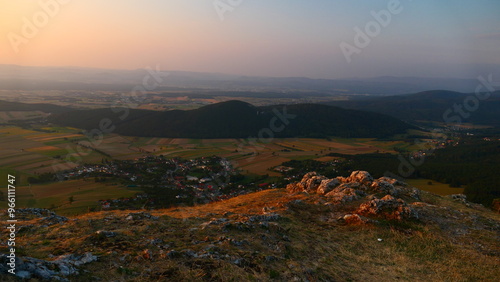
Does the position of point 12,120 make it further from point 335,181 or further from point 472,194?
point 472,194

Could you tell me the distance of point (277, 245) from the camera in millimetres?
15188

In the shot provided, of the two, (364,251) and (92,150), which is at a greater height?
(364,251)

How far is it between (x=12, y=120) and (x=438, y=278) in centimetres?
20850

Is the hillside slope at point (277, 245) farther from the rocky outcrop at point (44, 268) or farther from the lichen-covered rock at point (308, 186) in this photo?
the lichen-covered rock at point (308, 186)

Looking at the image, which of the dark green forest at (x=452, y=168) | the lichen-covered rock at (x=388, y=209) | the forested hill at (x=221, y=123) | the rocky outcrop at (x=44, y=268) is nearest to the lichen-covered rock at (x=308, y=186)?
the lichen-covered rock at (x=388, y=209)

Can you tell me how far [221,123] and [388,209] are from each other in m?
153

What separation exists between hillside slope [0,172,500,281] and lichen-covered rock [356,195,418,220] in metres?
0.08

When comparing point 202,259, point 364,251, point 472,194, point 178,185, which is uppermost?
point 202,259

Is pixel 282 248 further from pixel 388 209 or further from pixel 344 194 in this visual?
pixel 344 194

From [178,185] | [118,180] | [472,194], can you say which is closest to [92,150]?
[118,180]

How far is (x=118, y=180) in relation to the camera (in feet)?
232

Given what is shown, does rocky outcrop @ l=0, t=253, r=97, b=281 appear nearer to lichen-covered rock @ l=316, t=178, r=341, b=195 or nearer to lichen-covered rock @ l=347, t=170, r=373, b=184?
lichen-covered rock @ l=316, t=178, r=341, b=195

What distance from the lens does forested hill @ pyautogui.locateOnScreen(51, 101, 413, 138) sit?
512ft

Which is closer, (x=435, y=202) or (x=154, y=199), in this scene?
(x=435, y=202)
